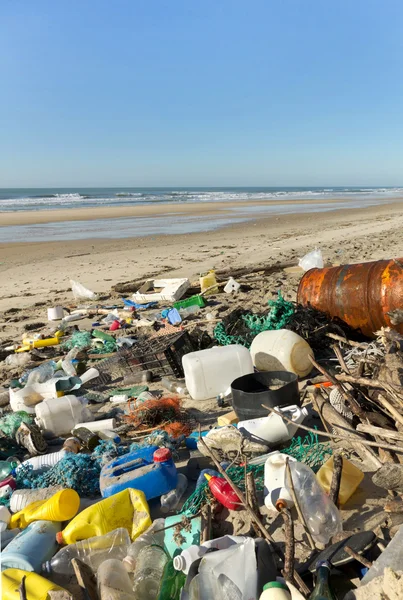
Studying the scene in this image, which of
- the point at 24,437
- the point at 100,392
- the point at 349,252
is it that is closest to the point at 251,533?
the point at 24,437

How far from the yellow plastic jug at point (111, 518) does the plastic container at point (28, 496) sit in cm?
44

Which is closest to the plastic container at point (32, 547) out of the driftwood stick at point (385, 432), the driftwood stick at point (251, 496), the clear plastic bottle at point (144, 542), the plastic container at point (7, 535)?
the plastic container at point (7, 535)

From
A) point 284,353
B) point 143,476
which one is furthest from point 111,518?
point 284,353

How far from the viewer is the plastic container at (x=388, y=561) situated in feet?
6.23

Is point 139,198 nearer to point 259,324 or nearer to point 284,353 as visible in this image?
point 259,324

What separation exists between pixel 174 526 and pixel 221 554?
47 cm

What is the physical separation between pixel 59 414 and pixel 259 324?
86.5 inches

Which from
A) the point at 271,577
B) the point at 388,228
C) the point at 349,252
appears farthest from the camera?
the point at 388,228

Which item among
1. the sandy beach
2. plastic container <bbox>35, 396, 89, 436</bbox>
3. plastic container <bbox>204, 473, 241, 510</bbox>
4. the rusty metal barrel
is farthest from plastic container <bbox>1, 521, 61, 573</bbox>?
the sandy beach

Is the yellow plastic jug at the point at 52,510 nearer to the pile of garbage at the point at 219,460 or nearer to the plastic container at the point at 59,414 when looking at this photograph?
the pile of garbage at the point at 219,460

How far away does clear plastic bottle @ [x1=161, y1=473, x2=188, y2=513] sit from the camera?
283 cm

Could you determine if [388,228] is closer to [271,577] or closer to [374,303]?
[374,303]

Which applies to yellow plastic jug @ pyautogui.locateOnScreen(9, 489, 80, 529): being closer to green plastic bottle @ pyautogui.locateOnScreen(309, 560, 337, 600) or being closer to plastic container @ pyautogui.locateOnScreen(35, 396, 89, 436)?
plastic container @ pyautogui.locateOnScreen(35, 396, 89, 436)

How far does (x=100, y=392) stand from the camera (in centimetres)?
488
